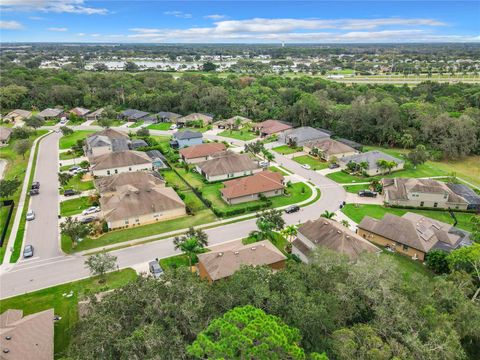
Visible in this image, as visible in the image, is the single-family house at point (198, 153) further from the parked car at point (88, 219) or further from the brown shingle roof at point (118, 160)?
the parked car at point (88, 219)

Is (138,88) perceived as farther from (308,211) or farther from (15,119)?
(308,211)

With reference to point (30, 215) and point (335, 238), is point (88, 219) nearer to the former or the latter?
point (30, 215)

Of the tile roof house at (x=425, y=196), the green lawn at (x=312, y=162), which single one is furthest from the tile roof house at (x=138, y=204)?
the tile roof house at (x=425, y=196)

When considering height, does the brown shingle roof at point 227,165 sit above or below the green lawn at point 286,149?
above

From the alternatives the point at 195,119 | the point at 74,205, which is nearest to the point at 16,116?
the point at 195,119

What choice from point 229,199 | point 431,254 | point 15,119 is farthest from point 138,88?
point 431,254

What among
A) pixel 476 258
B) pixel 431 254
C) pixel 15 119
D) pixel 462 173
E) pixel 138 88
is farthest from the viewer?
pixel 138 88
